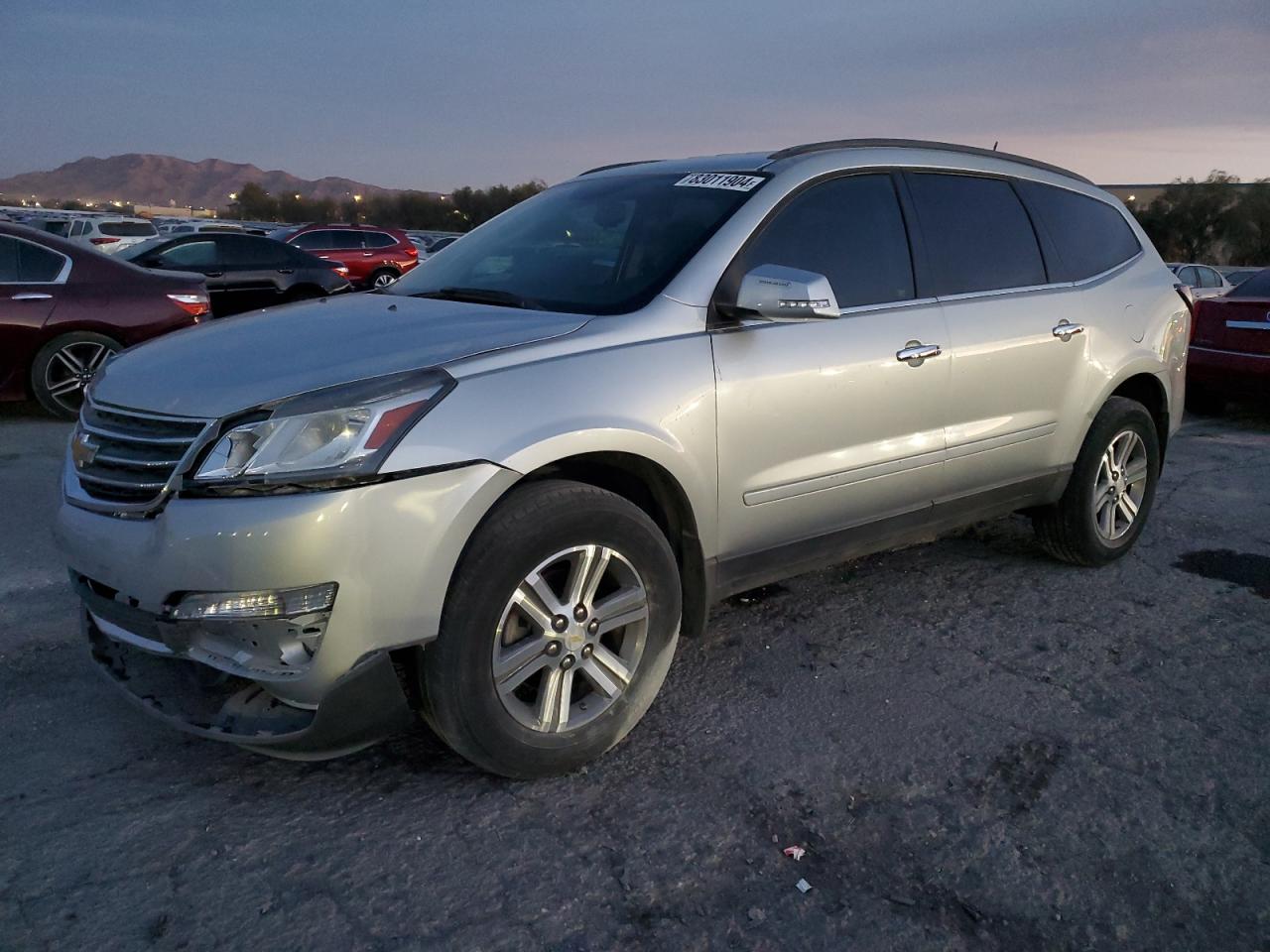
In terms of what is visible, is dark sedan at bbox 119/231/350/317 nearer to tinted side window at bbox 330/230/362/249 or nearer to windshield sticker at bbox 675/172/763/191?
tinted side window at bbox 330/230/362/249

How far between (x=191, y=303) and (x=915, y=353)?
6447mm

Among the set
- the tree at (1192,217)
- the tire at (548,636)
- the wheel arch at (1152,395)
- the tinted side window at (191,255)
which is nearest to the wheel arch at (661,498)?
the tire at (548,636)

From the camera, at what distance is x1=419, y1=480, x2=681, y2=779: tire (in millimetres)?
2670

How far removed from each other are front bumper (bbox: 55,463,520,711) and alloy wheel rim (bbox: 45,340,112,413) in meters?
5.80

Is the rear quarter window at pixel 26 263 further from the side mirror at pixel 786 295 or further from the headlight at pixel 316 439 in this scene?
the side mirror at pixel 786 295

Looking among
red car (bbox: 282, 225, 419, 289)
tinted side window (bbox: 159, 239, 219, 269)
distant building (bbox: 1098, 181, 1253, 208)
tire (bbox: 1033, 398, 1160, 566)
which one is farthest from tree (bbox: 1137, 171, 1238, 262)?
tire (bbox: 1033, 398, 1160, 566)

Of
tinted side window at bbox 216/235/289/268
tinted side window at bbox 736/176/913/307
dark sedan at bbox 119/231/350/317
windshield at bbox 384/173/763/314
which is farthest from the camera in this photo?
tinted side window at bbox 216/235/289/268

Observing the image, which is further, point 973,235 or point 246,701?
point 973,235

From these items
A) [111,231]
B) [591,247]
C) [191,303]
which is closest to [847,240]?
[591,247]

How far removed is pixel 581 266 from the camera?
3.63m

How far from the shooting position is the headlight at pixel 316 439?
98.1 inches

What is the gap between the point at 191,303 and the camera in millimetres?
8242

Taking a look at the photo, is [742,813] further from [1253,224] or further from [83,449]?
[1253,224]

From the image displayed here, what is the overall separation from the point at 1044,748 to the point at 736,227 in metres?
1.92
